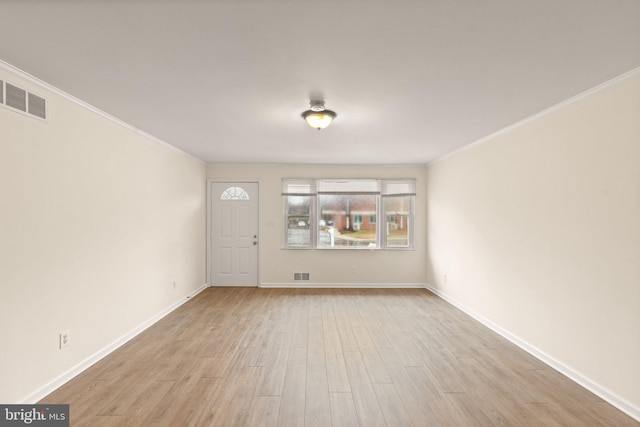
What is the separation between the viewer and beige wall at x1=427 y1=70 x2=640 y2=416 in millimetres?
2412

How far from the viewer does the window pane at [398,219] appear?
6.54m

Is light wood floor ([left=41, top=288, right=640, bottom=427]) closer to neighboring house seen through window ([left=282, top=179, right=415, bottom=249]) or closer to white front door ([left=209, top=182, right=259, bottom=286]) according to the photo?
white front door ([left=209, top=182, right=259, bottom=286])

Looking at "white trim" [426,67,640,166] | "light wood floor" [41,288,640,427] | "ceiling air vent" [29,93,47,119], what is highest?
"white trim" [426,67,640,166]

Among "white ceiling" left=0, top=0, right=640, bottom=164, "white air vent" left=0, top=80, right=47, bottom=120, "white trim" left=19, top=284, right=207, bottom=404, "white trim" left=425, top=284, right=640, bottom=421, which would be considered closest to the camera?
"white ceiling" left=0, top=0, right=640, bottom=164

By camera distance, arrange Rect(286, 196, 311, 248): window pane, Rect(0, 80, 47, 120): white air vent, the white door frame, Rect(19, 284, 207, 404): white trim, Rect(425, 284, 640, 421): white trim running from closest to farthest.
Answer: Rect(0, 80, 47, 120): white air vent, Rect(425, 284, 640, 421): white trim, Rect(19, 284, 207, 404): white trim, the white door frame, Rect(286, 196, 311, 248): window pane

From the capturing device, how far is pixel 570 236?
293 centimetres

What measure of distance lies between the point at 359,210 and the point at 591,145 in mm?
4154

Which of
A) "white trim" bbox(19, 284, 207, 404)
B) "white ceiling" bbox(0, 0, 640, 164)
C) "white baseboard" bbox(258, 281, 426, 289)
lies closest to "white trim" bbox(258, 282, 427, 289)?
"white baseboard" bbox(258, 281, 426, 289)

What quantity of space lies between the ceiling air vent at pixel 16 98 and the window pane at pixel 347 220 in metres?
4.72

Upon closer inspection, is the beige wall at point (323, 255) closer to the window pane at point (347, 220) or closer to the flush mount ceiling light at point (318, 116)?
the window pane at point (347, 220)

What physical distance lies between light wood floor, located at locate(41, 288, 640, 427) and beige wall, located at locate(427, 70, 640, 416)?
0.32m

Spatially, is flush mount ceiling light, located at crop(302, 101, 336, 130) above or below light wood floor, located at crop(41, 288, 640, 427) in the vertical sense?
above

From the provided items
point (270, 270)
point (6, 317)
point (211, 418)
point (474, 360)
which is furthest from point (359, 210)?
point (6, 317)

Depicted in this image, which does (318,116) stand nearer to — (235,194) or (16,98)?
(16,98)
